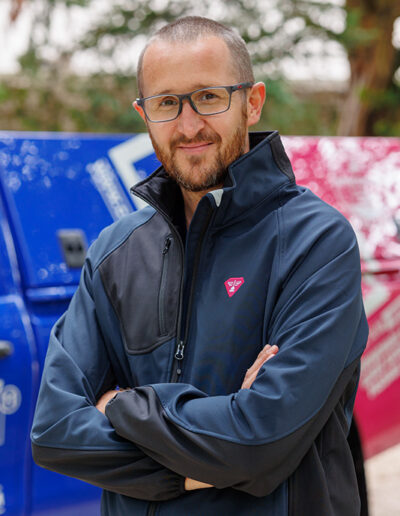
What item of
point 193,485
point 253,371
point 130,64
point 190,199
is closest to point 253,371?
point 253,371

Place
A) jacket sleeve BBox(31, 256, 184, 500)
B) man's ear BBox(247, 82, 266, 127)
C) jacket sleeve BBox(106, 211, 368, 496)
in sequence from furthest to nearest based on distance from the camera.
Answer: man's ear BBox(247, 82, 266, 127) → jacket sleeve BBox(31, 256, 184, 500) → jacket sleeve BBox(106, 211, 368, 496)

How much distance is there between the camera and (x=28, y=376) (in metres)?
2.65

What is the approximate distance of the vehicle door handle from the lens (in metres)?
2.61

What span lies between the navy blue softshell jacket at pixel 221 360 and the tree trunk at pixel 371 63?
7.24m

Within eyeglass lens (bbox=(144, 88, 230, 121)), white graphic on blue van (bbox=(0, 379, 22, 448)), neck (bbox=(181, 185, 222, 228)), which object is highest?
eyeglass lens (bbox=(144, 88, 230, 121))

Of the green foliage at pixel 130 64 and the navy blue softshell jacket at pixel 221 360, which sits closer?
the navy blue softshell jacket at pixel 221 360

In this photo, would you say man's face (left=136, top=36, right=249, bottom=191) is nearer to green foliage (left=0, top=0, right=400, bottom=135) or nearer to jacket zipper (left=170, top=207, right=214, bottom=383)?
jacket zipper (left=170, top=207, right=214, bottom=383)

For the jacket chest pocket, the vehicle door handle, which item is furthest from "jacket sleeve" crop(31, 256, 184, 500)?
the vehicle door handle

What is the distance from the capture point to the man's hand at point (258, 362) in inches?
63.0

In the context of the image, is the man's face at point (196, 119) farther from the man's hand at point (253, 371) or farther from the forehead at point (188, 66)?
the man's hand at point (253, 371)

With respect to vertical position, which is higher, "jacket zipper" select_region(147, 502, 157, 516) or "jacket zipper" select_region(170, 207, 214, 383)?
"jacket zipper" select_region(170, 207, 214, 383)

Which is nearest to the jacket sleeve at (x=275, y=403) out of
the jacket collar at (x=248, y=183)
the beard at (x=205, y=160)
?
the jacket collar at (x=248, y=183)

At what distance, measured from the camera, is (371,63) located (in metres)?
8.84

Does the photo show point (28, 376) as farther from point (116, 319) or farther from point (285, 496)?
point (285, 496)
